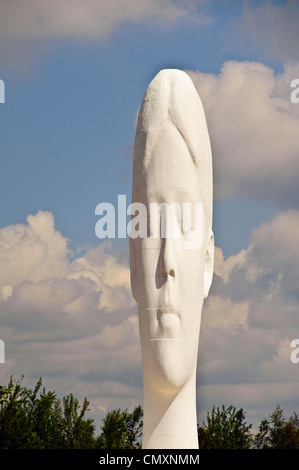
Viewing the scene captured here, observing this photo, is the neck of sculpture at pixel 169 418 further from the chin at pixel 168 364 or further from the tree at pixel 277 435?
the tree at pixel 277 435

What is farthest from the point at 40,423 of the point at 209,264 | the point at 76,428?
the point at 209,264

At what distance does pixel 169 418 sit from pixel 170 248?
428 centimetres

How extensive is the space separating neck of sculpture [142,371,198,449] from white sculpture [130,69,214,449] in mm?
25

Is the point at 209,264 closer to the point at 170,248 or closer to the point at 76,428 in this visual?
the point at 170,248

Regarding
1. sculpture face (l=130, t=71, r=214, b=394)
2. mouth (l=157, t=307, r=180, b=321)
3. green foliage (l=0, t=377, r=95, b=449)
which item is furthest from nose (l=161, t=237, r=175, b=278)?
green foliage (l=0, t=377, r=95, b=449)

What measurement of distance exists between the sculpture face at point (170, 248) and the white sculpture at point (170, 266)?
25 mm

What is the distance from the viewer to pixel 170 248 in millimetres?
23625

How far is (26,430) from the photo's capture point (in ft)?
146

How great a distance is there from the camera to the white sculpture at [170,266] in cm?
2341

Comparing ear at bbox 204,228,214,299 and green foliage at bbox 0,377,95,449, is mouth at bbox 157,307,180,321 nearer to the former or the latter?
ear at bbox 204,228,214,299

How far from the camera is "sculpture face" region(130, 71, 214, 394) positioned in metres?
23.4

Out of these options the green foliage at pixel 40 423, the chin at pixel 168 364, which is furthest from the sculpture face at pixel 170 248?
the green foliage at pixel 40 423

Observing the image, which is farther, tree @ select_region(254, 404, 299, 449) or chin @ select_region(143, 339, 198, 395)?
tree @ select_region(254, 404, 299, 449)
